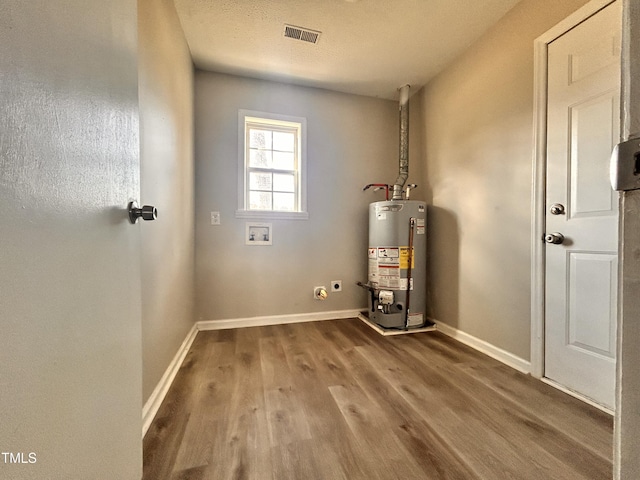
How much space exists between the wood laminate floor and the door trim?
0.25m

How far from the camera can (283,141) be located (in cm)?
264

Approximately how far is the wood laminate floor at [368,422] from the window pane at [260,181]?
1.60 metres

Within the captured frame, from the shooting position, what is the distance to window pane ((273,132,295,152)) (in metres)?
2.62

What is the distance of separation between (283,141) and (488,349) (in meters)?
2.65

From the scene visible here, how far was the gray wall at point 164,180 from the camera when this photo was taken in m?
1.17

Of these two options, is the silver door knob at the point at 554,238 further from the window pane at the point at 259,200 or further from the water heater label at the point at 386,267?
the window pane at the point at 259,200

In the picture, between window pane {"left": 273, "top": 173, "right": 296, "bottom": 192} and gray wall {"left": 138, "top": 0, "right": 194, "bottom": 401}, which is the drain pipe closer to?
window pane {"left": 273, "top": 173, "right": 296, "bottom": 192}

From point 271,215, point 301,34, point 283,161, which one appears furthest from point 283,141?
point 301,34

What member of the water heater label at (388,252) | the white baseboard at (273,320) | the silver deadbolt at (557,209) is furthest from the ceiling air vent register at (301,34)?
the white baseboard at (273,320)

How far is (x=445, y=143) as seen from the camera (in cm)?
234

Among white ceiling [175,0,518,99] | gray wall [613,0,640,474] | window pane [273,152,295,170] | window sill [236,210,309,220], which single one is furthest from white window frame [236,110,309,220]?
gray wall [613,0,640,474]

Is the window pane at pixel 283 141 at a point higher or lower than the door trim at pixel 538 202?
higher

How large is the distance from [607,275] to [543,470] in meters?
1.00

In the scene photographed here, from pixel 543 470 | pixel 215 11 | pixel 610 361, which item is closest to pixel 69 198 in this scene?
pixel 543 470
